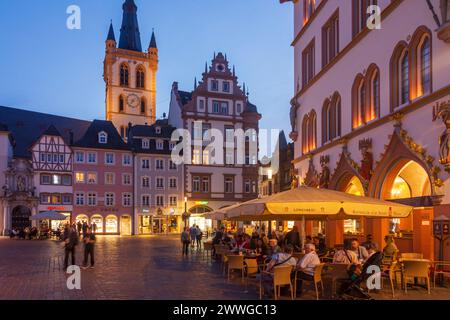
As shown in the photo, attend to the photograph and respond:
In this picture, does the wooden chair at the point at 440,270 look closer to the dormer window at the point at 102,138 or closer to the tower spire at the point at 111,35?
the dormer window at the point at 102,138

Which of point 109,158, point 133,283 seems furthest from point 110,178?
point 133,283

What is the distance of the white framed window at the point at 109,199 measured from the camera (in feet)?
197

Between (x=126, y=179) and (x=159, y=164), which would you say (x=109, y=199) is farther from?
(x=159, y=164)

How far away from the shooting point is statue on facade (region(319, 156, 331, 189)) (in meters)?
26.5

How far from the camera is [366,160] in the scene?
21156mm

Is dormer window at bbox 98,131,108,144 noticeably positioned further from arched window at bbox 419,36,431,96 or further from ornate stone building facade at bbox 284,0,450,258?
arched window at bbox 419,36,431,96

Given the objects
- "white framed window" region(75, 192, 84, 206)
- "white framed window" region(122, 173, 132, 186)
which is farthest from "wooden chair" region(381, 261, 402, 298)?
"white framed window" region(122, 173, 132, 186)

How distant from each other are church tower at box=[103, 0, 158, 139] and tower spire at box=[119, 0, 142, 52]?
95.2 inches

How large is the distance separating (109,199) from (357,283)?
5085cm

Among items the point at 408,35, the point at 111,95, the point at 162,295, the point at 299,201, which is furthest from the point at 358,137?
the point at 111,95

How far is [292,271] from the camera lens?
12.6 meters

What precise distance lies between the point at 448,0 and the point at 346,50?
888cm

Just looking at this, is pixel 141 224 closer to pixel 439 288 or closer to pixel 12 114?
pixel 12 114

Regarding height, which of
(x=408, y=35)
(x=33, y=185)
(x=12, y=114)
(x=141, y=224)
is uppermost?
(x=12, y=114)
